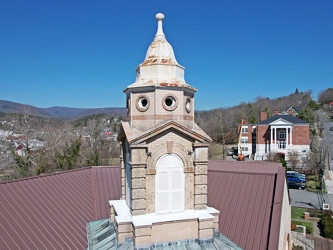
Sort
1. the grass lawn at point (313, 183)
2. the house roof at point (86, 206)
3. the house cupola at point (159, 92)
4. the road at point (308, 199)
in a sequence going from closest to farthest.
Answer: the house cupola at point (159, 92), the house roof at point (86, 206), the road at point (308, 199), the grass lawn at point (313, 183)

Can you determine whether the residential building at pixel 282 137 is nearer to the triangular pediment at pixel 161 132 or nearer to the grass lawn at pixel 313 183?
the grass lawn at pixel 313 183

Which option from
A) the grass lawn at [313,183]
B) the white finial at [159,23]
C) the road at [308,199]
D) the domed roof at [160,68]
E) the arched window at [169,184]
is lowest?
the road at [308,199]

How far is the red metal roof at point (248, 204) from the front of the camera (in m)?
11.6

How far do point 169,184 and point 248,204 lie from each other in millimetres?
5580

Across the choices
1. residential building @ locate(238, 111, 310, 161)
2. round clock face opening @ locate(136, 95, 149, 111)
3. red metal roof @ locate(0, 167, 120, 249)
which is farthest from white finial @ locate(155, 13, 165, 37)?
residential building @ locate(238, 111, 310, 161)

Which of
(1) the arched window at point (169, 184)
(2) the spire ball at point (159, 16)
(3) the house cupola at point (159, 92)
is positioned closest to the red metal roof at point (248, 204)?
(1) the arched window at point (169, 184)

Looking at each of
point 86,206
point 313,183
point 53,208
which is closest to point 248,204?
point 86,206

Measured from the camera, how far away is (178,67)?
9914 mm

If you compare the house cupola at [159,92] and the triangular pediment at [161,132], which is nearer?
the triangular pediment at [161,132]

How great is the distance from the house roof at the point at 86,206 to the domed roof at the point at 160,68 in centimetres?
653

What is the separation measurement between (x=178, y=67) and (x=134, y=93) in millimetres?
1866

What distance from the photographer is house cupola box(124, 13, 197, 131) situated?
9.41 metres

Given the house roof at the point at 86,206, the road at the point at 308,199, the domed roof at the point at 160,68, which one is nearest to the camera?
the domed roof at the point at 160,68

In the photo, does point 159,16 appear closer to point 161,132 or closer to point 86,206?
point 161,132
